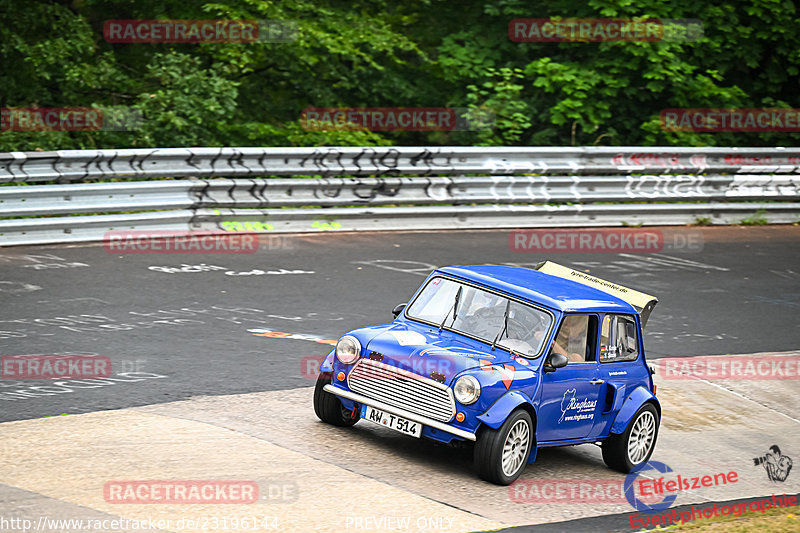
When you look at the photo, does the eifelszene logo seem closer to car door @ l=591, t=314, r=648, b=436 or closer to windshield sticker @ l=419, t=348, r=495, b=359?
car door @ l=591, t=314, r=648, b=436

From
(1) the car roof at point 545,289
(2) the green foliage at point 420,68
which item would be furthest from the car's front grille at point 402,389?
(2) the green foliage at point 420,68

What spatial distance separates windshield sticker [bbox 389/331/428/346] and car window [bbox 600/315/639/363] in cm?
143

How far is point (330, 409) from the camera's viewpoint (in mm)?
8172

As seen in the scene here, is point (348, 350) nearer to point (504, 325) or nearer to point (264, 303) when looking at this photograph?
point (504, 325)

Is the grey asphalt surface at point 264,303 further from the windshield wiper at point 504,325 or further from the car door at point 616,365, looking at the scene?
the car door at point 616,365

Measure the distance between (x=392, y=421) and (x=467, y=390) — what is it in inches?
26.2

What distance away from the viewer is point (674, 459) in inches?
341

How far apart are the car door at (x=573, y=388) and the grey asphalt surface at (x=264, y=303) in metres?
2.51

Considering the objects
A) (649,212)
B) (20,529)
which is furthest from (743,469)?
(649,212)

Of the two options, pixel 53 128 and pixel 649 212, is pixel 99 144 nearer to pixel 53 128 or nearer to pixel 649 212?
pixel 53 128

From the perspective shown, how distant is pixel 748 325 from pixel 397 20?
39.7ft

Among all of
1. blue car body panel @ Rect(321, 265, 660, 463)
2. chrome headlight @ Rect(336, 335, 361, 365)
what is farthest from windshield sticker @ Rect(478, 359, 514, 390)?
chrome headlight @ Rect(336, 335, 361, 365)

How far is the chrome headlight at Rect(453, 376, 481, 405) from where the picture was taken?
23.7 ft

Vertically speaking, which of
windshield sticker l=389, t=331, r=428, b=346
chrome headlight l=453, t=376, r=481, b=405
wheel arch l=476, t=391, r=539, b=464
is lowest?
wheel arch l=476, t=391, r=539, b=464
